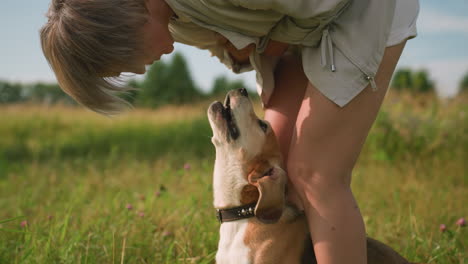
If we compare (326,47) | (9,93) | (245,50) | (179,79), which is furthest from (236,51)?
(179,79)

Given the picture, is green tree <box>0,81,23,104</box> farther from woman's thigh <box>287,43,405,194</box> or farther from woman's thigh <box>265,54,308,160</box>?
woman's thigh <box>287,43,405,194</box>

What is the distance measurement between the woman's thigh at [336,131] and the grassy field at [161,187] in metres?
1.11

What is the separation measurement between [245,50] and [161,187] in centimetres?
149

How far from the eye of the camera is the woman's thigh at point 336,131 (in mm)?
2088

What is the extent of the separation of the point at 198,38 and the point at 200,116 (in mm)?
7858

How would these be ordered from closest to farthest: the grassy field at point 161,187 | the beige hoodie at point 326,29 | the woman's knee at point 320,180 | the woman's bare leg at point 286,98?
the beige hoodie at point 326,29, the woman's knee at point 320,180, the woman's bare leg at point 286,98, the grassy field at point 161,187

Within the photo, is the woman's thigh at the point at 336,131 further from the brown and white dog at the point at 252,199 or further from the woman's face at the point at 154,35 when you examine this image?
the woman's face at the point at 154,35

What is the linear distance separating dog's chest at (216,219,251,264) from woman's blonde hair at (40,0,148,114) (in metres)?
0.99

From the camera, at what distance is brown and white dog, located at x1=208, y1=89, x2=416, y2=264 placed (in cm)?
238

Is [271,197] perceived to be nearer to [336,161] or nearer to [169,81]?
[336,161]

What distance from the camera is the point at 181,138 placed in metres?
9.52

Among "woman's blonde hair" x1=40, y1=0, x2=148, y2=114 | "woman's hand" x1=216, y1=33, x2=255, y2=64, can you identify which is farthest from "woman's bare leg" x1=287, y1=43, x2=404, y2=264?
"woman's blonde hair" x1=40, y1=0, x2=148, y2=114

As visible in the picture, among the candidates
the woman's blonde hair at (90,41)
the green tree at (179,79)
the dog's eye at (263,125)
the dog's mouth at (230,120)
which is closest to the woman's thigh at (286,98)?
the dog's eye at (263,125)

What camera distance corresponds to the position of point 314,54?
216cm
